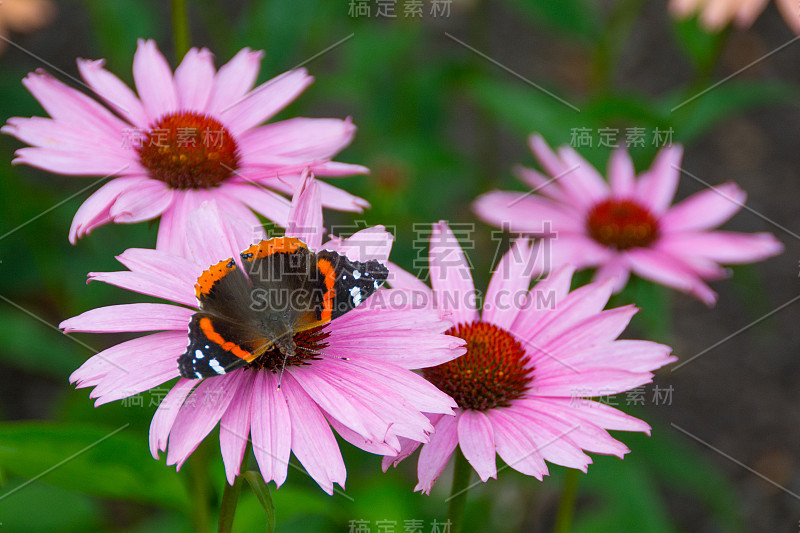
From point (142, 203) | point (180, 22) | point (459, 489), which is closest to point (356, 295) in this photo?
point (459, 489)

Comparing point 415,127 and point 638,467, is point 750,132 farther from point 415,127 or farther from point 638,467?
point 638,467

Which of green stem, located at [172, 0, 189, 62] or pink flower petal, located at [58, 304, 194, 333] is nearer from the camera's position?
pink flower petal, located at [58, 304, 194, 333]

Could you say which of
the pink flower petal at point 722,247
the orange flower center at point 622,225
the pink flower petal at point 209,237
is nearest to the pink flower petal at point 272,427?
the pink flower petal at point 209,237

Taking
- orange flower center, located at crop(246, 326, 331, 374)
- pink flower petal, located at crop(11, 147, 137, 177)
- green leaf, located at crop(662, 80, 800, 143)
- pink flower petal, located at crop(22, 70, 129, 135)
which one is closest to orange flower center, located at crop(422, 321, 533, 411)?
orange flower center, located at crop(246, 326, 331, 374)

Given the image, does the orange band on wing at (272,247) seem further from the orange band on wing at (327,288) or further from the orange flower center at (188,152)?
the orange flower center at (188,152)

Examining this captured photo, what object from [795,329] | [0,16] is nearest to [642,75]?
[795,329]

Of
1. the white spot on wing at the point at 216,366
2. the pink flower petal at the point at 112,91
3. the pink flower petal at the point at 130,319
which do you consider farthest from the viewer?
the pink flower petal at the point at 112,91

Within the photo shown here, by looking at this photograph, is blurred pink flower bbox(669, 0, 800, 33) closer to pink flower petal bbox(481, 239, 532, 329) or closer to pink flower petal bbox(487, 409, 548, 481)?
pink flower petal bbox(481, 239, 532, 329)

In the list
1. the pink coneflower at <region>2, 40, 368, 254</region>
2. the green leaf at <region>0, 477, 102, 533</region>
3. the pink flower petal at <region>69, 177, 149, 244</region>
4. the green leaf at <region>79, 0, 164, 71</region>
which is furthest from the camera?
the green leaf at <region>79, 0, 164, 71</region>
